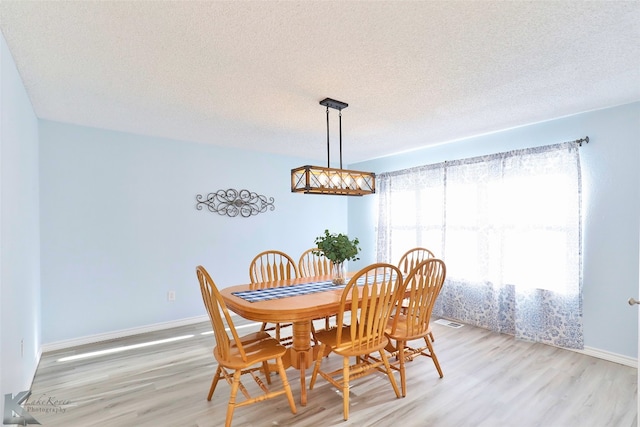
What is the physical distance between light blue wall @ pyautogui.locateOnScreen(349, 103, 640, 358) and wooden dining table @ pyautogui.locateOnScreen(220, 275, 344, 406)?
249 cm

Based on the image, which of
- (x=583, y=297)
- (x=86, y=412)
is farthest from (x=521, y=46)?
(x=86, y=412)

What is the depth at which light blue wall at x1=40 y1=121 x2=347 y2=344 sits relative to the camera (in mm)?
3283

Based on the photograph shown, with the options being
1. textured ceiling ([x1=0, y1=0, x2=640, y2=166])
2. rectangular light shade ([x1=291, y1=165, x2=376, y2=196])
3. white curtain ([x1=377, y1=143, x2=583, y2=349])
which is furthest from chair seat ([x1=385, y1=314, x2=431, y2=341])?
textured ceiling ([x1=0, y1=0, x2=640, y2=166])

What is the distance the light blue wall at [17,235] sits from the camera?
1753 mm

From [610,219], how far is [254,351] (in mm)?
3321

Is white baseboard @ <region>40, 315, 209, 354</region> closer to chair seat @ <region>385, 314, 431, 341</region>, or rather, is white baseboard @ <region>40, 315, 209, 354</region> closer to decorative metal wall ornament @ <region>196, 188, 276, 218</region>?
decorative metal wall ornament @ <region>196, 188, 276, 218</region>

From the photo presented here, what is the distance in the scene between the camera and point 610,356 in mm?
2906

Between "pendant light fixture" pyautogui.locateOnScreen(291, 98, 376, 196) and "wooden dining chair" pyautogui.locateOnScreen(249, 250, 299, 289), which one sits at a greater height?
"pendant light fixture" pyautogui.locateOnScreen(291, 98, 376, 196)

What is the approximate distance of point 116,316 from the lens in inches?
141

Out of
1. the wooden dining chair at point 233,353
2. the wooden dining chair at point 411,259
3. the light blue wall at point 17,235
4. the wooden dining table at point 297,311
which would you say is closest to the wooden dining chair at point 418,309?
the wooden dining table at point 297,311

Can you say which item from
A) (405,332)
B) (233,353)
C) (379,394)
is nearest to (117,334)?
(233,353)

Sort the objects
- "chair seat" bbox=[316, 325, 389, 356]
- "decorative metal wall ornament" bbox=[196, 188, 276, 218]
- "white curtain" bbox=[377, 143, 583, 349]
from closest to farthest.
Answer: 1. "chair seat" bbox=[316, 325, 389, 356]
2. "white curtain" bbox=[377, 143, 583, 349]
3. "decorative metal wall ornament" bbox=[196, 188, 276, 218]

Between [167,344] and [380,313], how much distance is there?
7.95 feet

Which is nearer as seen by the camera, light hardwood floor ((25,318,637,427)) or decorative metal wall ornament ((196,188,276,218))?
light hardwood floor ((25,318,637,427))
